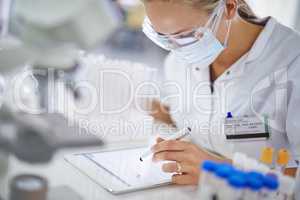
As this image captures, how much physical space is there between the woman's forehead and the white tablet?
0.43 meters

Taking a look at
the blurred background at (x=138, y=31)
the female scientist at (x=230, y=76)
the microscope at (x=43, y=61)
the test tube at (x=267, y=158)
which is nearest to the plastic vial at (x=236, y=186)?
the test tube at (x=267, y=158)

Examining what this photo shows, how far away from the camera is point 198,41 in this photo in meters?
1.23

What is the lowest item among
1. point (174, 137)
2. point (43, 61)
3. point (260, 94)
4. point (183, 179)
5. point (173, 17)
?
point (183, 179)

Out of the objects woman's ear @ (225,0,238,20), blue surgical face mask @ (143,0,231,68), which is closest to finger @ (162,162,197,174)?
blue surgical face mask @ (143,0,231,68)

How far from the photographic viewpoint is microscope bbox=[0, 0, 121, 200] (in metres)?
1.23

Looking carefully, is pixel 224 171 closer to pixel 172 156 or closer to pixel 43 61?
pixel 172 156

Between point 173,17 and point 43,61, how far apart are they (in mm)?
525

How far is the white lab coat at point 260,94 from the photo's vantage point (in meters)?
1.27

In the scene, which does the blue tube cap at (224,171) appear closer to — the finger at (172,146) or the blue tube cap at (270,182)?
the blue tube cap at (270,182)

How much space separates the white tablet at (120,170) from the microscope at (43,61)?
101 mm

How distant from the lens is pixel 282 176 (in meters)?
0.80

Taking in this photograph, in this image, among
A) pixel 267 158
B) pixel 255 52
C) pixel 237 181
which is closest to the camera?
pixel 237 181

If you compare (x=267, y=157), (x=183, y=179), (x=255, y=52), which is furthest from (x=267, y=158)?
(x=255, y=52)

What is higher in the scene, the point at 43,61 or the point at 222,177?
the point at 43,61
